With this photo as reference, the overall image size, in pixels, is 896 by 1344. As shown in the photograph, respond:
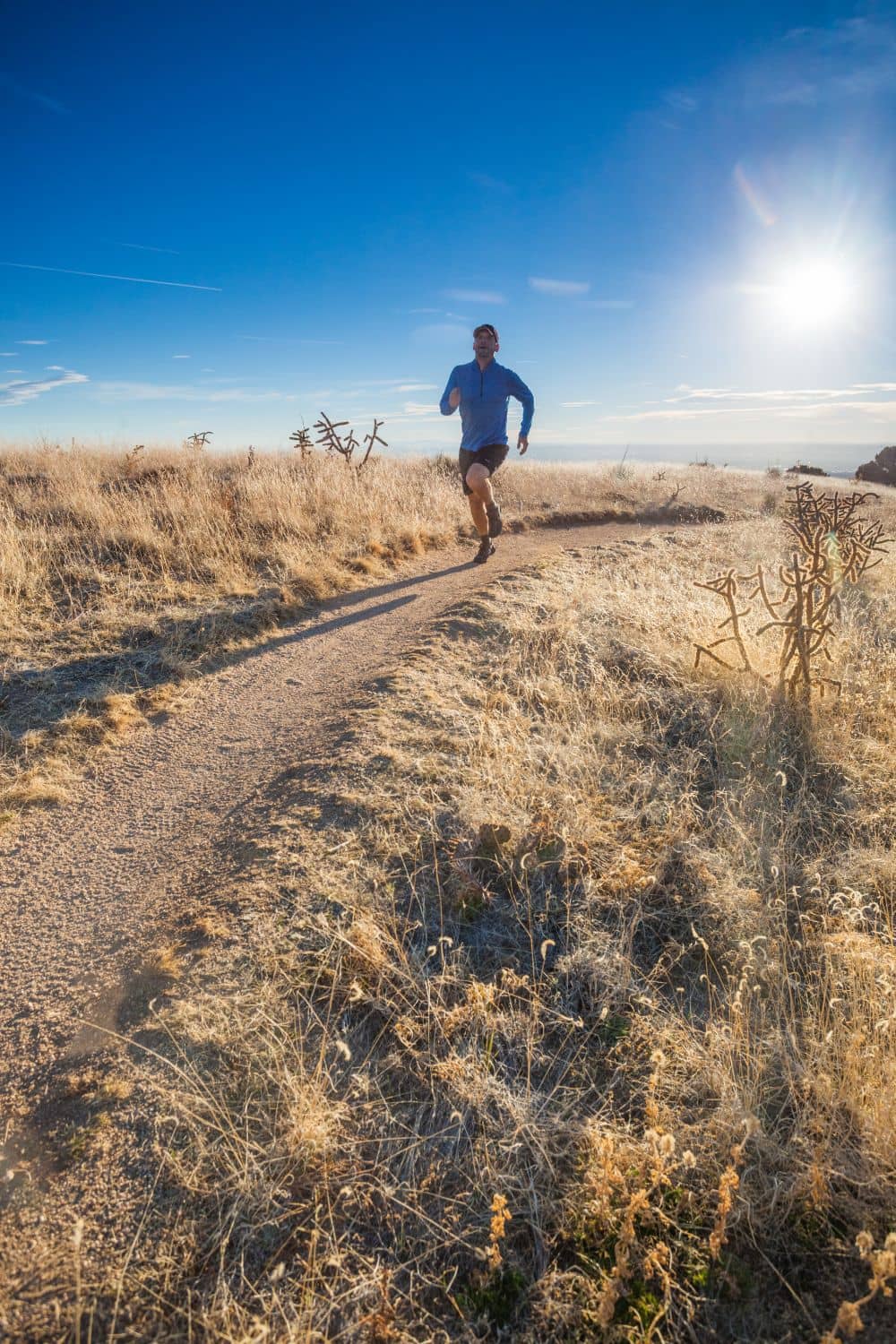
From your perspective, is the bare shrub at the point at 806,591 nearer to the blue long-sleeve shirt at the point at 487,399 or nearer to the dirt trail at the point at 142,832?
the dirt trail at the point at 142,832

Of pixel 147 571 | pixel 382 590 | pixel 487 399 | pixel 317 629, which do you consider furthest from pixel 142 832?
pixel 487 399

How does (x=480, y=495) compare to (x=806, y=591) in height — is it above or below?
above

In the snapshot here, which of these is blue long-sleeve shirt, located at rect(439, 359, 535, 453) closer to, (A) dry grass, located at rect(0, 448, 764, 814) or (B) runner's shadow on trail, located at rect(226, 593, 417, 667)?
(A) dry grass, located at rect(0, 448, 764, 814)

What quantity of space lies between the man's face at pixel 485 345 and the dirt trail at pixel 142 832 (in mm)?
3591

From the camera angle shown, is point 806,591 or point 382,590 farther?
point 382,590

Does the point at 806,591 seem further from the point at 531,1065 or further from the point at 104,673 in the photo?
the point at 104,673

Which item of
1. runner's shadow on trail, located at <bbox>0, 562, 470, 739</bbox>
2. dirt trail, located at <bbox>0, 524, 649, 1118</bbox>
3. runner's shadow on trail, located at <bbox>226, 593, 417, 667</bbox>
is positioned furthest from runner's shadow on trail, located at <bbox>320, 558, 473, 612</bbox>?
dirt trail, located at <bbox>0, 524, 649, 1118</bbox>

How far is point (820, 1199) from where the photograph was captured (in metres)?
1.96

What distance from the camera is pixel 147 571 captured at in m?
6.33

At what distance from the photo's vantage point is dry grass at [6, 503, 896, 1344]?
174 centimetres

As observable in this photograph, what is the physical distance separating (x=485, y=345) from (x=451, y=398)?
689mm

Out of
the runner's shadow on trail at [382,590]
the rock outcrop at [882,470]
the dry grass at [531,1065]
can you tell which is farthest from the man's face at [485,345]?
the rock outcrop at [882,470]

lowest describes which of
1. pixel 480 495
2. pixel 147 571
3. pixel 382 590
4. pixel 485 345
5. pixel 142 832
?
pixel 142 832

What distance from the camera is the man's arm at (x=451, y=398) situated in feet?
24.7
